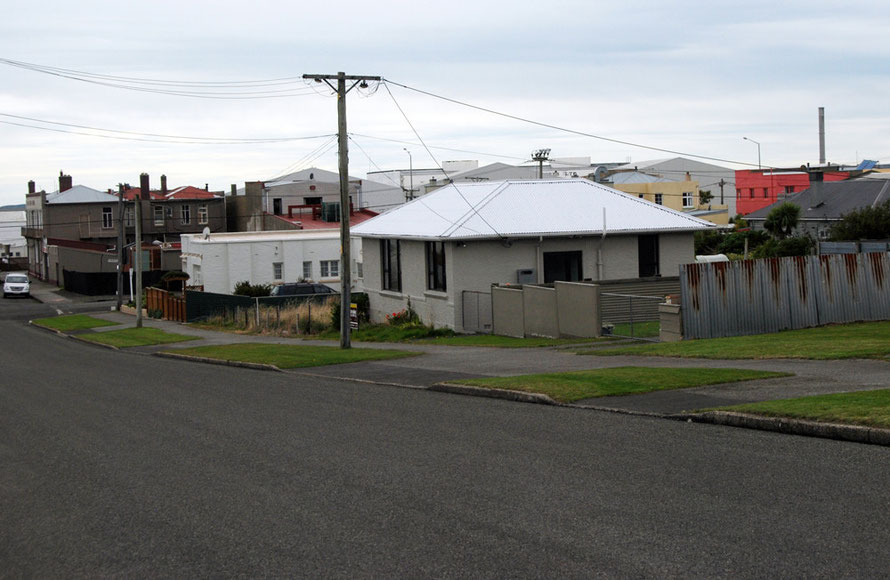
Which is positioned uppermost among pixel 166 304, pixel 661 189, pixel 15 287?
pixel 661 189

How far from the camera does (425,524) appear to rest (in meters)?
8.13

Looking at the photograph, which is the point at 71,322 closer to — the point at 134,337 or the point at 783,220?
the point at 134,337

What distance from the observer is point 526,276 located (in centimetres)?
3459

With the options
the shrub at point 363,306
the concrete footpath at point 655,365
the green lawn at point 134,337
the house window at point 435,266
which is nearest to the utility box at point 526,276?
the house window at point 435,266

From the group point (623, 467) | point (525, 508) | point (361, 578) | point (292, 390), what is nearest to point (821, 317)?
point (292, 390)

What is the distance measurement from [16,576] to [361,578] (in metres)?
2.78

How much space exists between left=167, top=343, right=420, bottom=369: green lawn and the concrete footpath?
81cm

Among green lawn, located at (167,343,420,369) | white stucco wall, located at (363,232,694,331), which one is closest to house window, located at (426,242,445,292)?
white stucco wall, located at (363,232,694,331)

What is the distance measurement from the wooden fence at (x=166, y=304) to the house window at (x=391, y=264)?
15.8 m

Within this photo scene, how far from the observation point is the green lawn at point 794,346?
19.0m

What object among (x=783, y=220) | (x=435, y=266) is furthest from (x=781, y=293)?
(x=783, y=220)

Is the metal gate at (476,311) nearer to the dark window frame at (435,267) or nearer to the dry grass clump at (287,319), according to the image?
the dark window frame at (435,267)

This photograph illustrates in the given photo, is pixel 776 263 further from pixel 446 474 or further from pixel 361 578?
pixel 361 578

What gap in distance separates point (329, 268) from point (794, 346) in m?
43.1
